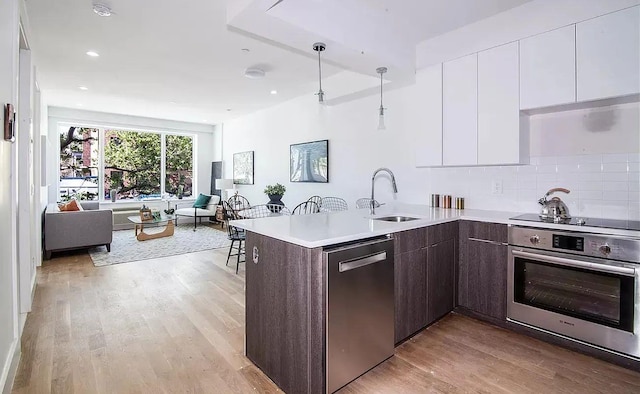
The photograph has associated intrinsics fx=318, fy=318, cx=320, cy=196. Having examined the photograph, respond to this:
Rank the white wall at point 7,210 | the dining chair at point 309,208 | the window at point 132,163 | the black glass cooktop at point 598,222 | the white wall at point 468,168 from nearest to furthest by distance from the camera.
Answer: the white wall at point 7,210 → the black glass cooktop at point 598,222 → the white wall at point 468,168 → the dining chair at point 309,208 → the window at point 132,163

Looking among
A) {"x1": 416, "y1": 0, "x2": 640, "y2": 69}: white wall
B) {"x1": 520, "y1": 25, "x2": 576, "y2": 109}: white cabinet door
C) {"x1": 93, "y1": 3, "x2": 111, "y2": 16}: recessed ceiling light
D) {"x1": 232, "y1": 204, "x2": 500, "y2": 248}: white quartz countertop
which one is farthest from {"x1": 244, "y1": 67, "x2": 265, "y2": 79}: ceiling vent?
{"x1": 520, "y1": 25, "x2": 576, "y2": 109}: white cabinet door

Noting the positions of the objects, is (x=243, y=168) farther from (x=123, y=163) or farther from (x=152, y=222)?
(x=123, y=163)

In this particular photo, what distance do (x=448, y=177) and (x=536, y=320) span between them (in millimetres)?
1654

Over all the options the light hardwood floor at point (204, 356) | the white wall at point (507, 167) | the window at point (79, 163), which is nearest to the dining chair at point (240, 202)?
the white wall at point (507, 167)

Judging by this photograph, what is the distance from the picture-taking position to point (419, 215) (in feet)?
9.49

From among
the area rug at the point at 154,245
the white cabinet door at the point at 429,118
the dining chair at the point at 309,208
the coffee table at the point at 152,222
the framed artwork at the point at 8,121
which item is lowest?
the area rug at the point at 154,245

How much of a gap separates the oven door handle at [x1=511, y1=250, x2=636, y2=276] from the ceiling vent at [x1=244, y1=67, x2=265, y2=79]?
371cm

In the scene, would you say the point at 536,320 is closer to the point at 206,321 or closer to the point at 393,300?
the point at 393,300

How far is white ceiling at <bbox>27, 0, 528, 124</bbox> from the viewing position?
2768 millimetres

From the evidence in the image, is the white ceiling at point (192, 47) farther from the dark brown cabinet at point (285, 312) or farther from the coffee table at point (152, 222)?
the coffee table at point (152, 222)

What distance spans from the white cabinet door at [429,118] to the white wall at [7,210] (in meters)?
3.37

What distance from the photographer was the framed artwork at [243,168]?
24.1ft

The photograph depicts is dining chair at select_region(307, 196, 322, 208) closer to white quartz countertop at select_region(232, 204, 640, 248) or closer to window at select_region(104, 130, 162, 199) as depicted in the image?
white quartz countertop at select_region(232, 204, 640, 248)

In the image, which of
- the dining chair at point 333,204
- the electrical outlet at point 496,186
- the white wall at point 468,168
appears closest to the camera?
the white wall at point 468,168
